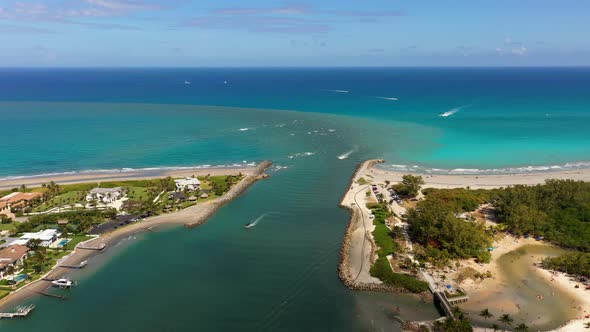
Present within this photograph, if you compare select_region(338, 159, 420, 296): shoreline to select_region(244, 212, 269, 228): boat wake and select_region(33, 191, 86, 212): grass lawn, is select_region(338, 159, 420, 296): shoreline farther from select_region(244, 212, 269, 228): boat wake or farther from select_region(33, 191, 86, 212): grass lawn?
select_region(33, 191, 86, 212): grass lawn

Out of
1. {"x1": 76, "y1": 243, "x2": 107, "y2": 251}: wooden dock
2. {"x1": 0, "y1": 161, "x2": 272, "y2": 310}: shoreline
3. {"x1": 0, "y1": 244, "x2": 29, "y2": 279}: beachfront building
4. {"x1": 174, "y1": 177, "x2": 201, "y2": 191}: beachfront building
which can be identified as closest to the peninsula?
{"x1": 0, "y1": 161, "x2": 272, "y2": 310}: shoreline

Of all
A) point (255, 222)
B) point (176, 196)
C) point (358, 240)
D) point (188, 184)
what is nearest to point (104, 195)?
point (176, 196)

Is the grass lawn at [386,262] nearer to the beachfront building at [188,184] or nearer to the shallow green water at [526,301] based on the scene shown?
the shallow green water at [526,301]

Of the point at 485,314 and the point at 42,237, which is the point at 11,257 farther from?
the point at 485,314

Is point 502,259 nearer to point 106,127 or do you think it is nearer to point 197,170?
point 197,170

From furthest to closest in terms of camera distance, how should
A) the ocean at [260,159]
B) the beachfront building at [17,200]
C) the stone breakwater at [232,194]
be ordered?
the beachfront building at [17,200] < the stone breakwater at [232,194] < the ocean at [260,159]

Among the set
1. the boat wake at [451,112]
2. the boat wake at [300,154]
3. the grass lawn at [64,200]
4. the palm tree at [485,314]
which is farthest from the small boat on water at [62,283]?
the boat wake at [451,112]
